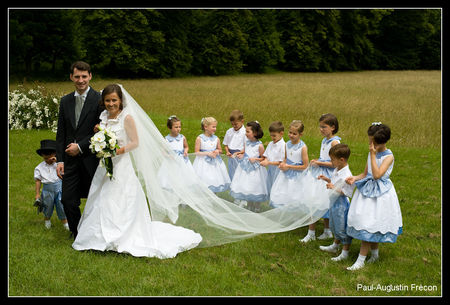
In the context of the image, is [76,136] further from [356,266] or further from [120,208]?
[356,266]

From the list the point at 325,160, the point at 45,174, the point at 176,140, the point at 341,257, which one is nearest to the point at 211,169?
the point at 176,140

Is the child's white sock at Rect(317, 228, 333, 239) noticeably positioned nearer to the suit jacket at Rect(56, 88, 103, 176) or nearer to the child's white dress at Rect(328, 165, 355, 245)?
the child's white dress at Rect(328, 165, 355, 245)

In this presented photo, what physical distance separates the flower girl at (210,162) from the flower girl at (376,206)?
316 centimetres

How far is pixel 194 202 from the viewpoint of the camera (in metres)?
6.44

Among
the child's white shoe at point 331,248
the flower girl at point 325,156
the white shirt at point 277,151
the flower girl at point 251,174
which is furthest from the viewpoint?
the flower girl at point 251,174

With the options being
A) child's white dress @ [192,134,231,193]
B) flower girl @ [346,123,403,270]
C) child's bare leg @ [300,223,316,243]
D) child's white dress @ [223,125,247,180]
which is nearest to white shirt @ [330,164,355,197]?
flower girl @ [346,123,403,270]

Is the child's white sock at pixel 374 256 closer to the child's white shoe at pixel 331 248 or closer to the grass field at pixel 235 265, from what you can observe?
the grass field at pixel 235 265

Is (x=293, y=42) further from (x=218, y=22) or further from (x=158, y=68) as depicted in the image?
(x=158, y=68)

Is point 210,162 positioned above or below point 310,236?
above

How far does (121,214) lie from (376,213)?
11.1 feet

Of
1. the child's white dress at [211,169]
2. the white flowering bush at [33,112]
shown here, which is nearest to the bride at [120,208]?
the child's white dress at [211,169]

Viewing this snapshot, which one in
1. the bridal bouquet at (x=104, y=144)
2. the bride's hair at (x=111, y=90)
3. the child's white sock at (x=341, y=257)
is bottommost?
the child's white sock at (x=341, y=257)

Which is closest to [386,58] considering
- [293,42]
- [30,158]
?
[293,42]

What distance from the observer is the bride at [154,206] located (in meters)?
5.93
